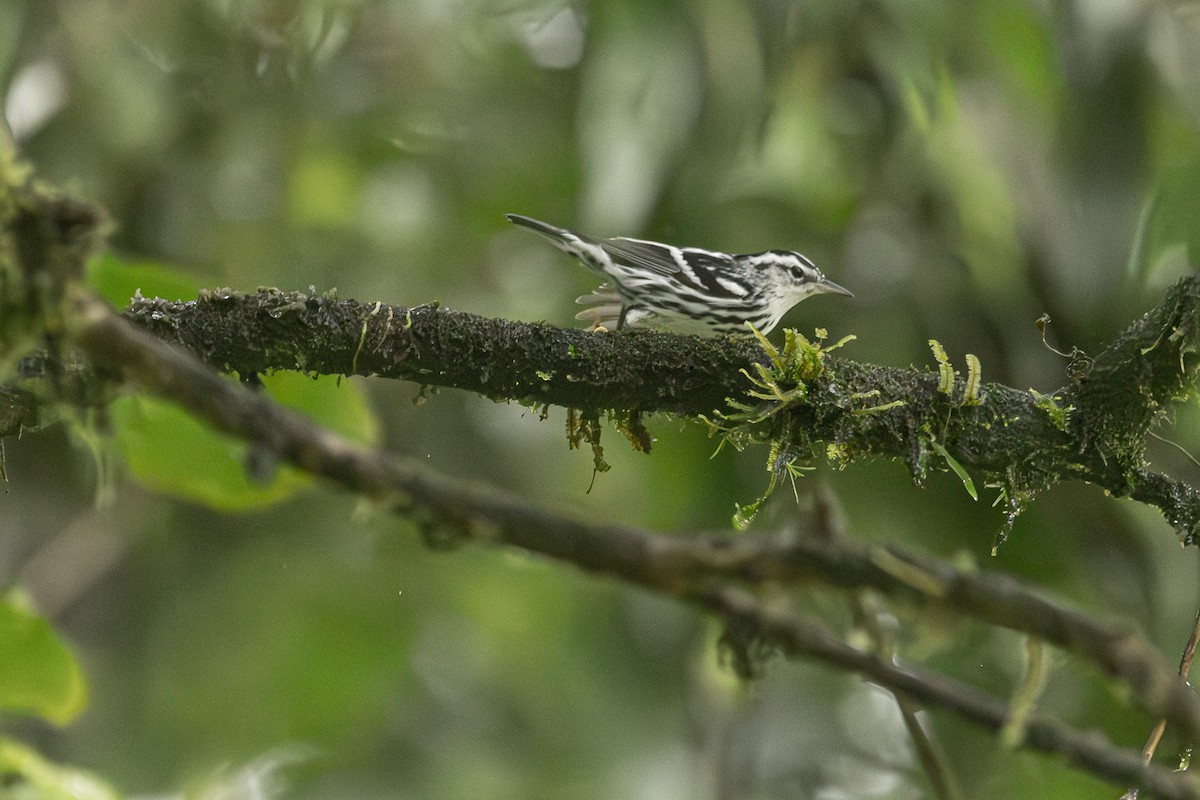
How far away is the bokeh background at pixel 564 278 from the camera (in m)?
5.45

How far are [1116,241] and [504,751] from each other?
13.2ft

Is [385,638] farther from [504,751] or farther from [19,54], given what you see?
[19,54]

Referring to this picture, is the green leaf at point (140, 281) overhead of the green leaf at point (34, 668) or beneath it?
overhead

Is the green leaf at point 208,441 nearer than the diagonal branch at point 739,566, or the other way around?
the diagonal branch at point 739,566

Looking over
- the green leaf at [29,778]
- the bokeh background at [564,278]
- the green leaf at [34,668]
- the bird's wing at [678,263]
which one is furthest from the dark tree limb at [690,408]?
the bird's wing at [678,263]

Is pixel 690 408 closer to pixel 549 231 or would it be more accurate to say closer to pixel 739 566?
pixel 549 231

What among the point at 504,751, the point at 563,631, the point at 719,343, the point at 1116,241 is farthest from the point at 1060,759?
the point at 504,751

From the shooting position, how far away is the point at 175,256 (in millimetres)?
7008

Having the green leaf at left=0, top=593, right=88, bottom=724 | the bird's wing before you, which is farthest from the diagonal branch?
the bird's wing

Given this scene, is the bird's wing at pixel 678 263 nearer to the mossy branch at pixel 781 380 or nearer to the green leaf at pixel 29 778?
the mossy branch at pixel 781 380

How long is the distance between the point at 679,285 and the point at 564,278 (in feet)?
9.34

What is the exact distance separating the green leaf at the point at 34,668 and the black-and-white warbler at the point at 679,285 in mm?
2420

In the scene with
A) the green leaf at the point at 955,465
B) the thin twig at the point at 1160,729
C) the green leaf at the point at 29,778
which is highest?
the green leaf at the point at 955,465

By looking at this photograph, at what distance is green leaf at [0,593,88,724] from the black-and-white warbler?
2420 millimetres
